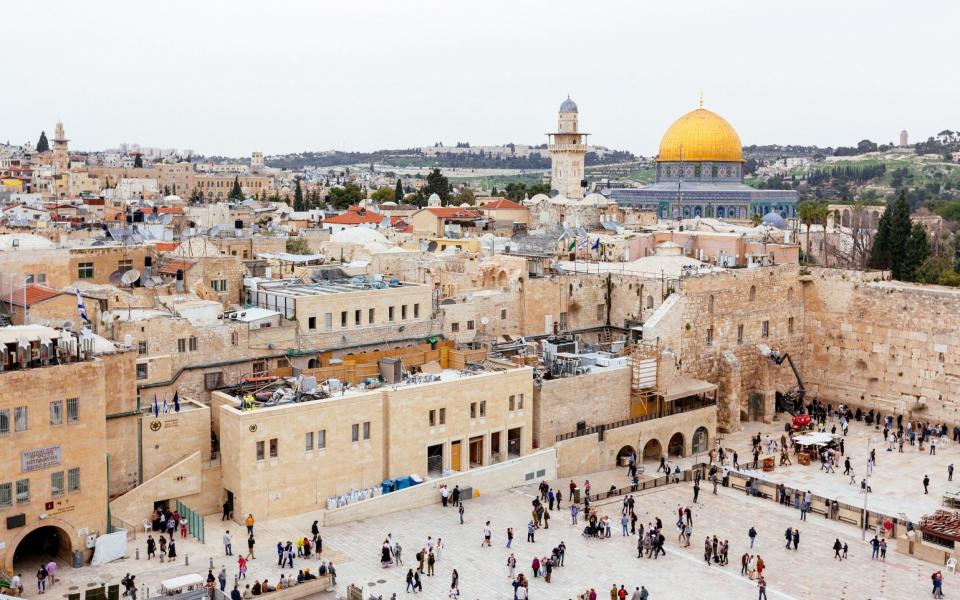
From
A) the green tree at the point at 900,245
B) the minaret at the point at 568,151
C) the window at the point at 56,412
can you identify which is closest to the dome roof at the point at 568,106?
the minaret at the point at 568,151

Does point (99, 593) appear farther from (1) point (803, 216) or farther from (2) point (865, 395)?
(1) point (803, 216)

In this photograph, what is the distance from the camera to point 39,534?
86.4 feet

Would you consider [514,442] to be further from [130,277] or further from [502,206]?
[502,206]

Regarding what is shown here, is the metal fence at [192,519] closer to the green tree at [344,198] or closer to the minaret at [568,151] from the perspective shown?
the minaret at [568,151]

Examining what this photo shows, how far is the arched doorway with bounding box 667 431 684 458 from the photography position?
126ft

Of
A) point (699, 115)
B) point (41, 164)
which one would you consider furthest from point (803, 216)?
point (41, 164)

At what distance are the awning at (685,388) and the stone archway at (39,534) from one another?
70.1ft

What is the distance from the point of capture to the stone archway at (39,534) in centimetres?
2453

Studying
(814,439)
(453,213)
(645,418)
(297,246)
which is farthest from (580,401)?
(453,213)

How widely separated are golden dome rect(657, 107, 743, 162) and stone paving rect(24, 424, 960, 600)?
43.2 m

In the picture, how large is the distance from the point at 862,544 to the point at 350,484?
14619 millimetres

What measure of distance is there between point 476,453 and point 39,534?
13.0 meters

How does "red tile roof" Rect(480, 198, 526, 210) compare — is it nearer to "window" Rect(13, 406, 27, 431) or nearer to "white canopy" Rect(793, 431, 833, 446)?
"white canopy" Rect(793, 431, 833, 446)

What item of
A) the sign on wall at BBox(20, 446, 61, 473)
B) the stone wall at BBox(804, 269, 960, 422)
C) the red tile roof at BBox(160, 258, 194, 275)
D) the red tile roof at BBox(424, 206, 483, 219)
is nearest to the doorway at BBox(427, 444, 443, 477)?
the sign on wall at BBox(20, 446, 61, 473)
